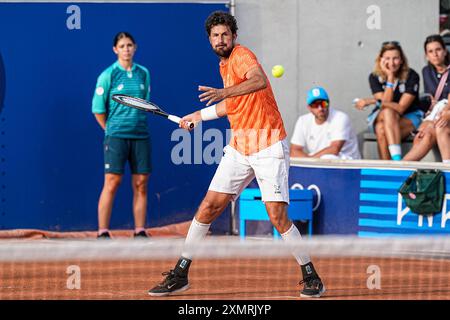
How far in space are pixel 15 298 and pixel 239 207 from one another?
3.84 metres

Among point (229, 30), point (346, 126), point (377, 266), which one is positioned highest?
point (229, 30)

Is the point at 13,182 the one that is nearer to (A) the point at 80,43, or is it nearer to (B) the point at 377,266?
(A) the point at 80,43

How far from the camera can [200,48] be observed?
1068cm

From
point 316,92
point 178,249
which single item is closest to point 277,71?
point 316,92

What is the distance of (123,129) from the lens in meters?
10.0

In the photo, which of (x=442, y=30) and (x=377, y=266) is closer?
(x=377, y=266)

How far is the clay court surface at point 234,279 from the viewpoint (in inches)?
285

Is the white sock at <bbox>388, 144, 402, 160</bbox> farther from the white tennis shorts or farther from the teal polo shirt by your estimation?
the white tennis shorts

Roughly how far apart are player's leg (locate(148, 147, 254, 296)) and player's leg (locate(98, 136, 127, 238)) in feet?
9.73

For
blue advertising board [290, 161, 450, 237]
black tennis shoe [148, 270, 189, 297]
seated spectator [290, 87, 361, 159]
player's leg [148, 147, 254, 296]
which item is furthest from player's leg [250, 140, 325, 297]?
seated spectator [290, 87, 361, 159]

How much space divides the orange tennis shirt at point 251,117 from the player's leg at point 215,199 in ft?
0.38

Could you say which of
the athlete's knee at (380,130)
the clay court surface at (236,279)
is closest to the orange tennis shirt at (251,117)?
the clay court surface at (236,279)
